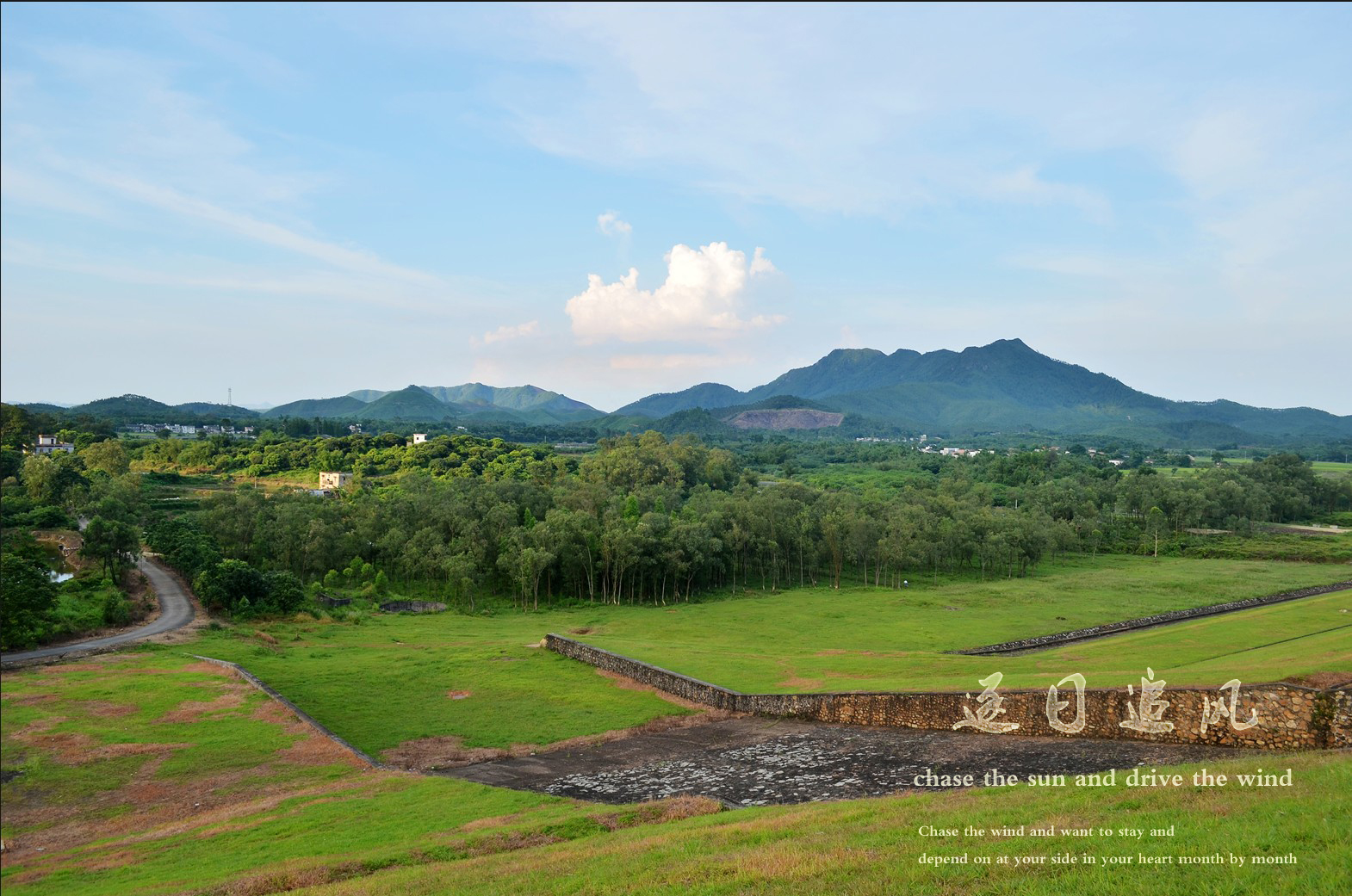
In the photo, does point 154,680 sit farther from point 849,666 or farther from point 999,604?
point 999,604

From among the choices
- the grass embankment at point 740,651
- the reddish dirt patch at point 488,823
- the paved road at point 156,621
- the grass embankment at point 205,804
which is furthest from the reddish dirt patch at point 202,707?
the reddish dirt patch at point 488,823

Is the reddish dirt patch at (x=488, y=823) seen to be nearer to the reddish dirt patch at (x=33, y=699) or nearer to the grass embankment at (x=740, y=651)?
the grass embankment at (x=740, y=651)

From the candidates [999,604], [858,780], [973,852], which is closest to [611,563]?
[999,604]

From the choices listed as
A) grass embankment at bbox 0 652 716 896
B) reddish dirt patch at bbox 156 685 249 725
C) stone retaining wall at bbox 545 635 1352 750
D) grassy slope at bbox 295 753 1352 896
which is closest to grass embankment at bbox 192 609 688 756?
reddish dirt patch at bbox 156 685 249 725

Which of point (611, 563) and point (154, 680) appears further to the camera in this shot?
point (611, 563)

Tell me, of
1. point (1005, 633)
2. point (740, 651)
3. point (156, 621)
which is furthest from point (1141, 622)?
point (156, 621)

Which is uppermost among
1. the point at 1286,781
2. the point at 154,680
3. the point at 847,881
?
the point at 1286,781
